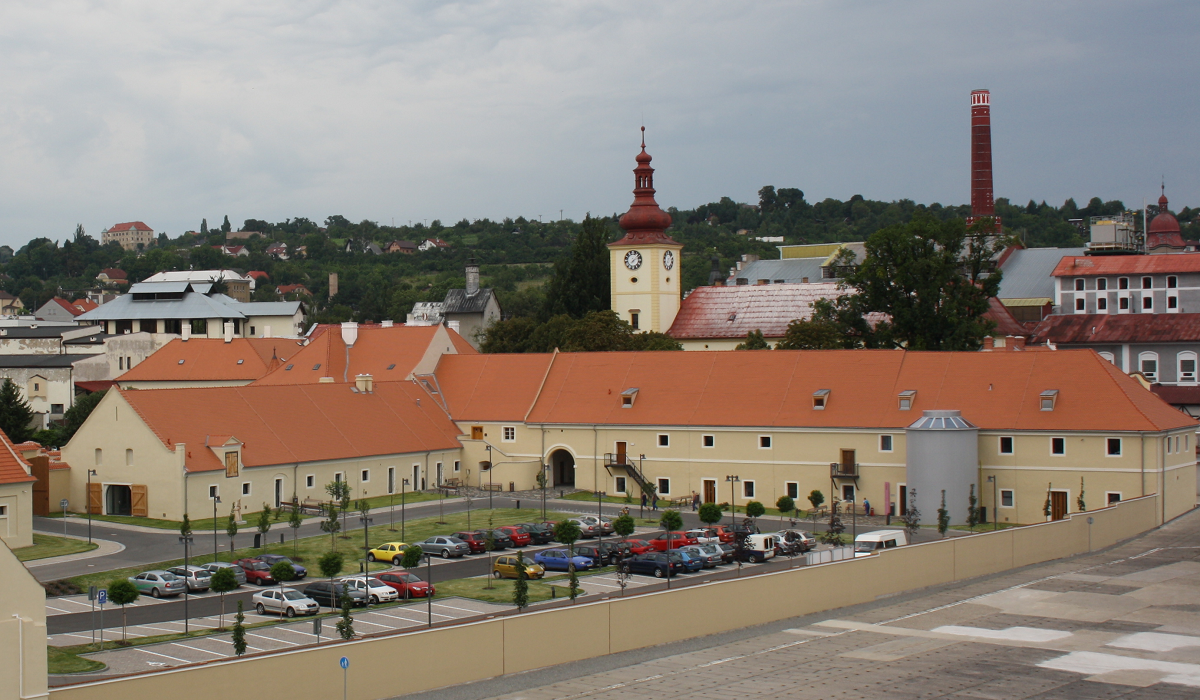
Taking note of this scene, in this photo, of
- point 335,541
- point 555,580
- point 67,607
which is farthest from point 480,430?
A: point 67,607

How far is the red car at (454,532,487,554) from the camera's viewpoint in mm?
47906

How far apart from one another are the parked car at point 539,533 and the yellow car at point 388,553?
600 centimetres

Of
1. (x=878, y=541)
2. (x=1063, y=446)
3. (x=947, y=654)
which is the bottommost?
(x=947, y=654)

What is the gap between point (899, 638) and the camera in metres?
31.8

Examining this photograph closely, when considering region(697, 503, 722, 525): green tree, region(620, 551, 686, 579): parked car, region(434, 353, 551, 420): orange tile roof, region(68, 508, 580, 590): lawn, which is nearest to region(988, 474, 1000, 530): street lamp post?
region(697, 503, 722, 525): green tree

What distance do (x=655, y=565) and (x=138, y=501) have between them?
25729mm

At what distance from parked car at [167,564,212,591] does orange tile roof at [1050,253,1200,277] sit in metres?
95.9

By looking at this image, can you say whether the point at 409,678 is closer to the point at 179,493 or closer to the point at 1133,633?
the point at 1133,633

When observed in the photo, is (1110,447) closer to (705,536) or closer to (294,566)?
(705,536)

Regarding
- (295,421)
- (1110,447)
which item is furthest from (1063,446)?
(295,421)

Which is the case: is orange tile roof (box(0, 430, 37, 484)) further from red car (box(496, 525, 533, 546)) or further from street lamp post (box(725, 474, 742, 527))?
street lamp post (box(725, 474, 742, 527))

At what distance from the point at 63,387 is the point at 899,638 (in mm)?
93234

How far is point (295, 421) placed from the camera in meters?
62.3

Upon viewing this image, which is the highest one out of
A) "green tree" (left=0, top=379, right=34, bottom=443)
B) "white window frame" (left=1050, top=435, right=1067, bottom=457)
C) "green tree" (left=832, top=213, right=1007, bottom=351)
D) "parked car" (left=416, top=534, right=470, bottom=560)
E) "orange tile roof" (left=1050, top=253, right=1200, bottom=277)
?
"orange tile roof" (left=1050, top=253, right=1200, bottom=277)
